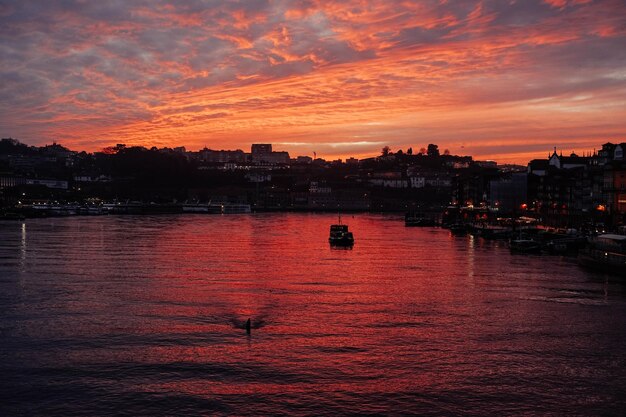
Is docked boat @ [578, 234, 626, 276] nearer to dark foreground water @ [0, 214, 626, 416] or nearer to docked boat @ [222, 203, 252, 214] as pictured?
dark foreground water @ [0, 214, 626, 416]

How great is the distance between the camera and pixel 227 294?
993 inches

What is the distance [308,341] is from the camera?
17.9 meters

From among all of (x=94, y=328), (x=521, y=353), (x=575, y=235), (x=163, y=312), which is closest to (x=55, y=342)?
(x=94, y=328)

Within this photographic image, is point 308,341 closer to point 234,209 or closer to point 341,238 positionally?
point 341,238

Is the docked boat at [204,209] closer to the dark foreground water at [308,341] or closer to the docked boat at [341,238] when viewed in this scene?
the docked boat at [341,238]

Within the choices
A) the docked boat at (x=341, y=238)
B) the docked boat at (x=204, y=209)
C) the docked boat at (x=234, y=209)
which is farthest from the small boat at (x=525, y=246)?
the docked boat at (x=204, y=209)

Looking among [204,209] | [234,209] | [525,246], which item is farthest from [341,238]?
[204,209]

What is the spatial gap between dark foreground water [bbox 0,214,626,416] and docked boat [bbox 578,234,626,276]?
125cm

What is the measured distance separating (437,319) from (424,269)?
13.5m

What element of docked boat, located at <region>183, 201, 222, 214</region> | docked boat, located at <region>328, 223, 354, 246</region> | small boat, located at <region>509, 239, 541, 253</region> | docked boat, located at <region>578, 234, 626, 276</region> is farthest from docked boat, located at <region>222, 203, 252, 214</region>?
docked boat, located at <region>578, 234, 626, 276</region>

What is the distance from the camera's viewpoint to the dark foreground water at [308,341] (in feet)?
45.0

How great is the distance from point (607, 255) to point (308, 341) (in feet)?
71.1

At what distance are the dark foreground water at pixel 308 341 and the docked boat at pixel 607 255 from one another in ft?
4.12

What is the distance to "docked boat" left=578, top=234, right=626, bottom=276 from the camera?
32.9 m
